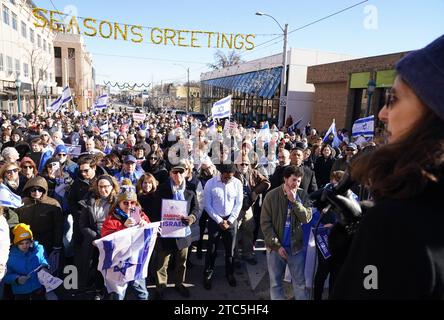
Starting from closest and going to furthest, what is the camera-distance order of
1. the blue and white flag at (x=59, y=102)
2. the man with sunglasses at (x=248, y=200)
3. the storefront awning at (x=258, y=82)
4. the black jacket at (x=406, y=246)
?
the black jacket at (x=406, y=246) → the man with sunglasses at (x=248, y=200) → the blue and white flag at (x=59, y=102) → the storefront awning at (x=258, y=82)

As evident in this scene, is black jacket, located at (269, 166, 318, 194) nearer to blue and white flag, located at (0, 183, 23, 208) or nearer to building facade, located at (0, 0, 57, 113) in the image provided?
blue and white flag, located at (0, 183, 23, 208)

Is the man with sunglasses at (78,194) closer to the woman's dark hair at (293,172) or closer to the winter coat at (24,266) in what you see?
the winter coat at (24,266)

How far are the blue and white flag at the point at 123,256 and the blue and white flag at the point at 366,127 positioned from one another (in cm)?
827

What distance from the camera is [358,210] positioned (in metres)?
1.14

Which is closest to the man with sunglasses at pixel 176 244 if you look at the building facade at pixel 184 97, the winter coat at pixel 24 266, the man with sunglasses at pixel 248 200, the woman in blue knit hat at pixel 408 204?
the man with sunglasses at pixel 248 200

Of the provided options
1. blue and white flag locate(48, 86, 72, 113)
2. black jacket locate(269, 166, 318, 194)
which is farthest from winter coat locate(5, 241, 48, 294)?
blue and white flag locate(48, 86, 72, 113)

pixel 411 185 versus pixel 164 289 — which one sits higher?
pixel 411 185

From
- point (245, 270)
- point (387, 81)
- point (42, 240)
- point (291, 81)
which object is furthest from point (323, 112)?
point (42, 240)

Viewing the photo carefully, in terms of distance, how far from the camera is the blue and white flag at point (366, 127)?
967cm

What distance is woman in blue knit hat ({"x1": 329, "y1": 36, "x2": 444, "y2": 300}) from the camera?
76 cm

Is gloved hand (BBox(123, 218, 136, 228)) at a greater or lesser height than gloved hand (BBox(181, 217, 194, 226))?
greater

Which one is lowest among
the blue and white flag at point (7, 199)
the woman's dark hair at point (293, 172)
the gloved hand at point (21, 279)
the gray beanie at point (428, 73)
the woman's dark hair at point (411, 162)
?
the gloved hand at point (21, 279)
